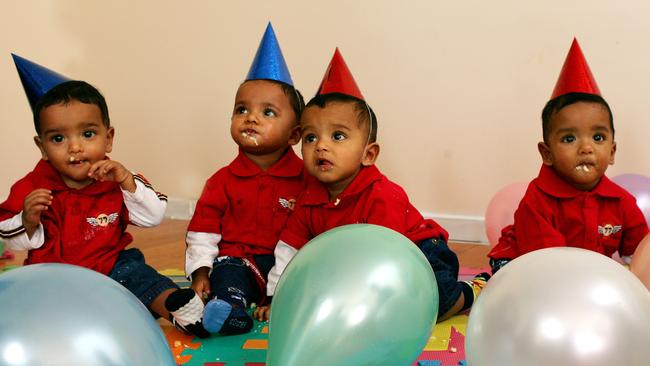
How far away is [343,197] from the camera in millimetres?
1316

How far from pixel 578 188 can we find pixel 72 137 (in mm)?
985

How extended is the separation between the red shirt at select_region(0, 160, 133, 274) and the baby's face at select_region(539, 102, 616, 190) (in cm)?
87

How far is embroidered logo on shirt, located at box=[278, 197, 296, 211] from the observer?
143cm

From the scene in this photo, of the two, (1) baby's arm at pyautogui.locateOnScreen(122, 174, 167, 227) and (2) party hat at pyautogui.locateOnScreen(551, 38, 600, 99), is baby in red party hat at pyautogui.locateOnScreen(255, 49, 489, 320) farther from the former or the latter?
(2) party hat at pyautogui.locateOnScreen(551, 38, 600, 99)

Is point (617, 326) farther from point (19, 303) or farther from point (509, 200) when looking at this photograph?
point (509, 200)

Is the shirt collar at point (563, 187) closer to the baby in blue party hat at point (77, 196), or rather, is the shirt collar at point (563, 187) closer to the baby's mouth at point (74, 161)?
the baby in blue party hat at point (77, 196)

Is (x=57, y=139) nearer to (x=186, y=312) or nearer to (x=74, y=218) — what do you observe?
(x=74, y=218)

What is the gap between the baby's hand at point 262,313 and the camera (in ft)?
4.27

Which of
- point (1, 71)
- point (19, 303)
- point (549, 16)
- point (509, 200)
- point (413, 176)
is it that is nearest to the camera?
point (19, 303)

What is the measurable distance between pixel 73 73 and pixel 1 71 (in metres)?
0.26

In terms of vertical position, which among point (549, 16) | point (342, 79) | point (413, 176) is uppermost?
point (549, 16)

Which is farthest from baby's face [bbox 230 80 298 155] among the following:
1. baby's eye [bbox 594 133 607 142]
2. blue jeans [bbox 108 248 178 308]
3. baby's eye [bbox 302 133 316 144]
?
baby's eye [bbox 594 133 607 142]

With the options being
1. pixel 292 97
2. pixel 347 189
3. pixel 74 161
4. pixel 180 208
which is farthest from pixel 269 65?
pixel 180 208

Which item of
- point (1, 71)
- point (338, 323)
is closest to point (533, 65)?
point (338, 323)
